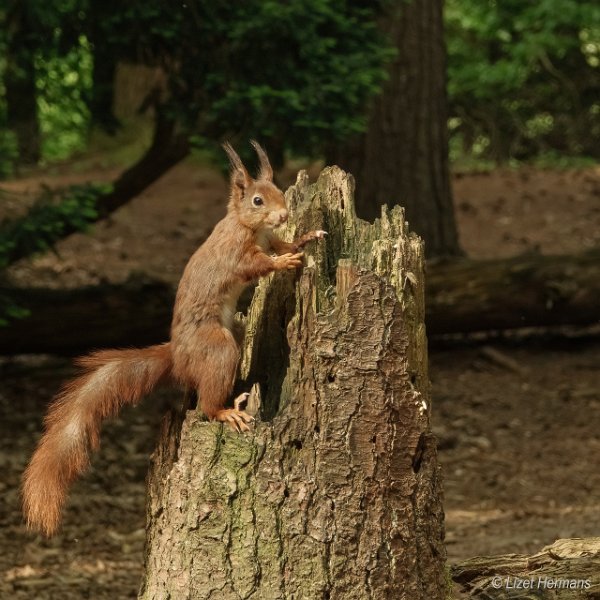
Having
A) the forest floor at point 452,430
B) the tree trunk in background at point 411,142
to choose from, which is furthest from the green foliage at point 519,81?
the tree trunk in background at point 411,142

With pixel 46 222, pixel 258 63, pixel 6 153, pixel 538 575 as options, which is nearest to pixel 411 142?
pixel 258 63

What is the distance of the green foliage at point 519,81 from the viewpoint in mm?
15094

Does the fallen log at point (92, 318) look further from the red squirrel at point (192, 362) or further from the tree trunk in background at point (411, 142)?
the red squirrel at point (192, 362)

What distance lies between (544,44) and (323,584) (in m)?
12.9

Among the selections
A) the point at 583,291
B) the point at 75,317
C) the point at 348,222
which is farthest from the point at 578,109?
the point at 348,222

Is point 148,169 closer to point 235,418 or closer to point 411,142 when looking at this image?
point 411,142

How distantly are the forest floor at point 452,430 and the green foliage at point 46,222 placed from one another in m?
0.38

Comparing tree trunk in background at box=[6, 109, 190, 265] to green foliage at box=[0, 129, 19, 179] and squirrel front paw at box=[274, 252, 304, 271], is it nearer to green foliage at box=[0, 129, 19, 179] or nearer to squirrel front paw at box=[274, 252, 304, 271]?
green foliage at box=[0, 129, 19, 179]

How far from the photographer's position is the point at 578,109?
1728 centimetres

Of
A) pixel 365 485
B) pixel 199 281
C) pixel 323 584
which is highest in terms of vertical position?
pixel 199 281

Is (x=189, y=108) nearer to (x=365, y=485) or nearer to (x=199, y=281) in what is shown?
(x=199, y=281)

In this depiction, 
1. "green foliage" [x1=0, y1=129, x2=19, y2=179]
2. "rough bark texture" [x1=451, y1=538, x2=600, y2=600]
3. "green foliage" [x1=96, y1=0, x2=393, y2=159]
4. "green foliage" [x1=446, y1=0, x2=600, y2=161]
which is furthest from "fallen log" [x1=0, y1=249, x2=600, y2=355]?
"green foliage" [x1=446, y1=0, x2=600, y2=161]

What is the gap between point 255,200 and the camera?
3990mm

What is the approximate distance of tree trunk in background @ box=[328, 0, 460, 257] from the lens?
8562 mm
